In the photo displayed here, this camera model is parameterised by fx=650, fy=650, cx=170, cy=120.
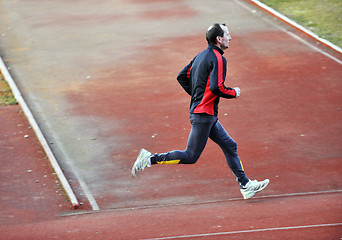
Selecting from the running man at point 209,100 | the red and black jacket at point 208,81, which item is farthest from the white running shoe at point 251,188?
the red and black jacket at point 208,81

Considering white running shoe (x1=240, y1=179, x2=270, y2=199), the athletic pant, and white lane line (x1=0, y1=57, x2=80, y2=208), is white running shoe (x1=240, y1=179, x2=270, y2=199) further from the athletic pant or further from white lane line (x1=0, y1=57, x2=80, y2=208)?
white lane line (x1=0, y1=57, x2=80, y2=208)

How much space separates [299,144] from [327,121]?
46.4 inches

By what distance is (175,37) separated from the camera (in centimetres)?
1755

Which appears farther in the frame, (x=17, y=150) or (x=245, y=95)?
(x=245, y=95)

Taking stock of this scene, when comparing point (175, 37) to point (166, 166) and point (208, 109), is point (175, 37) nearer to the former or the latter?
point (166, 166)

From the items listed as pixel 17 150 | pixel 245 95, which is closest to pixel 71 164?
pixel 17 150

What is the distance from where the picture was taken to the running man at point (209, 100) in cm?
798

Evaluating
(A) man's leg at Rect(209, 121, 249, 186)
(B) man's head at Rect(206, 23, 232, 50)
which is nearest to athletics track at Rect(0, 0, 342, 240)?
(A) man's leg at Rect(209, 121, 249, 186)

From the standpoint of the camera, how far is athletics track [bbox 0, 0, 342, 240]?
816cm

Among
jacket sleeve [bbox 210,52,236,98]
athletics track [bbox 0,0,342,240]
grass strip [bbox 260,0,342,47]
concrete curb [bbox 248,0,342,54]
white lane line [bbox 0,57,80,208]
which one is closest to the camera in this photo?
jacket sleeve [bbox 210,52,236,98]

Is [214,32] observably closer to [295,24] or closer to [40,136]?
[40,136]

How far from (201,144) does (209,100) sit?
24.1 inches

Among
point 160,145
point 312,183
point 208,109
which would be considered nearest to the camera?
point 208,109

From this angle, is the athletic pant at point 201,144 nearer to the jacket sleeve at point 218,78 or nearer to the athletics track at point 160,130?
the jacket sleeve at point 218,78
